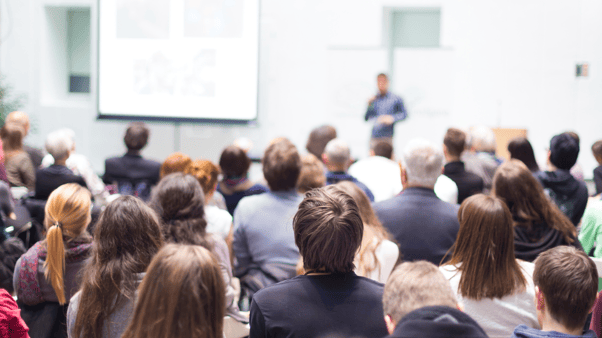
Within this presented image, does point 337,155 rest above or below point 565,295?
above

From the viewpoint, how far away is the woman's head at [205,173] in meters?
3.24

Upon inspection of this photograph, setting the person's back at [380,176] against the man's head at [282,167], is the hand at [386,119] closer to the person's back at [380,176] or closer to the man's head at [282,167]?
the person's back at [380,176]

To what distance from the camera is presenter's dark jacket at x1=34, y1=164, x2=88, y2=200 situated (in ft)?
12.7

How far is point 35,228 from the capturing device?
3.73 metres

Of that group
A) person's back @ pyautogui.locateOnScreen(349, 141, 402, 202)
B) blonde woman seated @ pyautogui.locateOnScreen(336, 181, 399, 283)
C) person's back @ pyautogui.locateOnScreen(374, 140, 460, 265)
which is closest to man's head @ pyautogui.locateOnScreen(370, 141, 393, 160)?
person's back @ pyautogui.locateOnScreen(349, 141, 402, 202)

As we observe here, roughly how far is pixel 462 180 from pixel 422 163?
112cm

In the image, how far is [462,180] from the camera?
392cm

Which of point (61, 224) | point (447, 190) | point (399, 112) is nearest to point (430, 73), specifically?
point (399, 112)

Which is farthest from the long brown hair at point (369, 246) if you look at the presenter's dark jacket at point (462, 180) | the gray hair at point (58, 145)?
the gray hair at point (58, 145)

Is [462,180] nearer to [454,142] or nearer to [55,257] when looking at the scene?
[454,142]

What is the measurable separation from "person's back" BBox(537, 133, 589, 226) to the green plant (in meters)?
7.20

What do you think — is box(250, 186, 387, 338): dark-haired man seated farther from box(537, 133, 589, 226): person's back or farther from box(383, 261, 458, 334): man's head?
box(537, 133, 589, 226): person's back

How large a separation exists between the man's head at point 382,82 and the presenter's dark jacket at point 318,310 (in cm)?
548

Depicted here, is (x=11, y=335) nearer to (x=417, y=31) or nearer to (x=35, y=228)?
(x=35, y=228)
